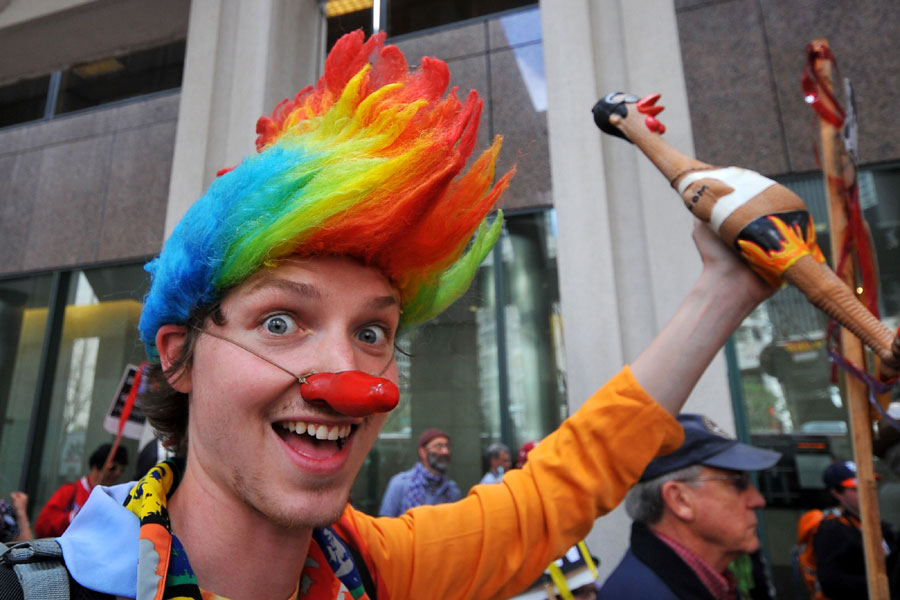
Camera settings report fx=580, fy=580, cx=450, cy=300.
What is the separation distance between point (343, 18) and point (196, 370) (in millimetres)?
6135

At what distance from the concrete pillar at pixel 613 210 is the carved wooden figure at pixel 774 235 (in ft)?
8.64

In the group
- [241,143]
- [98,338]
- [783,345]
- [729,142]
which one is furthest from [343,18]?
[783,345]

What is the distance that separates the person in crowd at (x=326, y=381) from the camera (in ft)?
2.93

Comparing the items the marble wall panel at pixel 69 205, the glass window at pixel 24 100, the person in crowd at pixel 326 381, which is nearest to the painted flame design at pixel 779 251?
the person in crowd at pixel 326 381

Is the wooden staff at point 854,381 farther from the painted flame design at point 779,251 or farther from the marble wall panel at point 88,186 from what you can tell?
the marble wall panel at point 88,186

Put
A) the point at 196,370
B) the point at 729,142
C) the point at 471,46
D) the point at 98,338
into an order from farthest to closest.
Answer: the point at 98,338, the point at 471,46, the point at 729,142, the point at 196,370

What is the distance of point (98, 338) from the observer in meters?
6.95

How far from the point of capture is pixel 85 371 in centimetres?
692

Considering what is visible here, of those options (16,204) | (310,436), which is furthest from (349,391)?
(16,204)

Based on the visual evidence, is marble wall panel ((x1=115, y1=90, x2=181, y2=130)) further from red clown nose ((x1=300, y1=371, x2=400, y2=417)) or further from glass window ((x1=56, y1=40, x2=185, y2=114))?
red clown nose ((x1=300, y1=371, x2=400, y2=417))

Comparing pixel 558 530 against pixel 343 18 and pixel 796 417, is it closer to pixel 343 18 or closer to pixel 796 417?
pixel 796 417

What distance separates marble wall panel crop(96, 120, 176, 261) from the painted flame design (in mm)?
6552

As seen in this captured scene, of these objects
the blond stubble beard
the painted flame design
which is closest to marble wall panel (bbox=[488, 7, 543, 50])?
the painted flame design

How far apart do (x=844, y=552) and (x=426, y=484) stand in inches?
109
